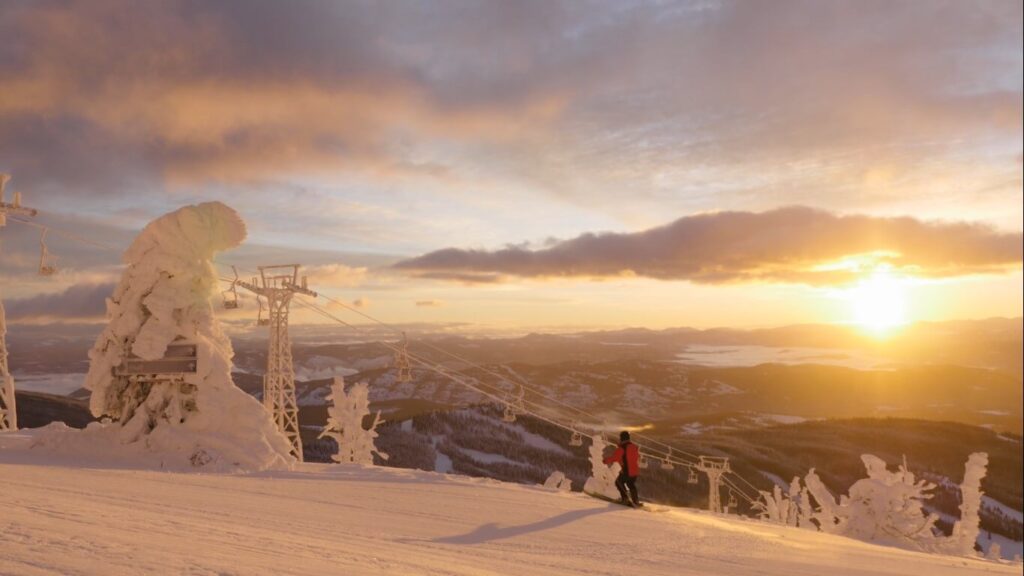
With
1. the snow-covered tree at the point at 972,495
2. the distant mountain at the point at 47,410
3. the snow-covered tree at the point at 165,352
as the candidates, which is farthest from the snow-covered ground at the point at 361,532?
the distant mountain at the point at 47,410

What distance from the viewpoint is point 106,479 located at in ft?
37.8

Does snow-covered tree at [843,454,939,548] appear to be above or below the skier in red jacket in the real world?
below

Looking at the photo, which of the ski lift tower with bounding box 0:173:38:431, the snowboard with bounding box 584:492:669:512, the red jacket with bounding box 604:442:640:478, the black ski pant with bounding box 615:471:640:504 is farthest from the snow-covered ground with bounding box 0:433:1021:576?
the ski lift tower with bounding box 0:173:38:431

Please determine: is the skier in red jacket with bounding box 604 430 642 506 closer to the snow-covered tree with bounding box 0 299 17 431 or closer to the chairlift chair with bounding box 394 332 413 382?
the chairlift chair with bounding box 394 332 413 382

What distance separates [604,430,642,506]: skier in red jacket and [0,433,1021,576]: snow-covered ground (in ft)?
3.07

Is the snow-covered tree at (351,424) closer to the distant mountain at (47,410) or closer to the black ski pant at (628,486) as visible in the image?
the black ski pant at (628,486)

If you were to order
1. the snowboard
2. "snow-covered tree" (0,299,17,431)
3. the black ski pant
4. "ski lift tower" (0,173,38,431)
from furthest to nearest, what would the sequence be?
"snow-covered tree" (0,299,17,431) < "ski lift tower" (0,173,38,431) < the black ski pant < the snowboard

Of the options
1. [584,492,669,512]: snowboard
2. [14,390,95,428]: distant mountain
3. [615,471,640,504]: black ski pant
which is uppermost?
[615,471,640,504]: black ski pant

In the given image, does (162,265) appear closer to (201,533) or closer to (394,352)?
(201,533)

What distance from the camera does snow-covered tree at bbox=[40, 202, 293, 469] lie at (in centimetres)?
1744

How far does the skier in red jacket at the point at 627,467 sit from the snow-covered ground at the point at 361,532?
936 mm

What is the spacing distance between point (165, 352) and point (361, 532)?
12.1m

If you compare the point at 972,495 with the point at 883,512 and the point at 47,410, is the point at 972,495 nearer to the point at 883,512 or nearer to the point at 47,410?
the point at 883,512

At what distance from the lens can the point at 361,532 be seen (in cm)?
901
